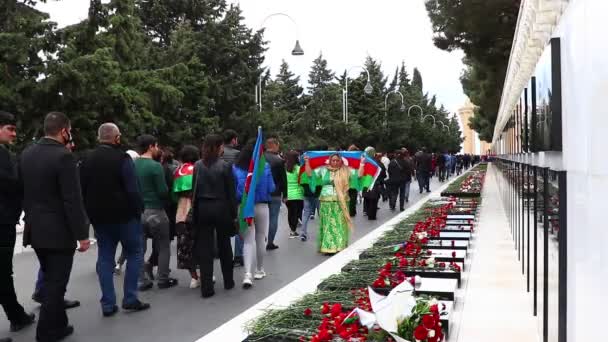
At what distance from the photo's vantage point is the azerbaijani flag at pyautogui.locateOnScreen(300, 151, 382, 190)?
12.2 metres

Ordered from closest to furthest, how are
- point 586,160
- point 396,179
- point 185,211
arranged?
point 586,160 < point 185,211 < point 396,179

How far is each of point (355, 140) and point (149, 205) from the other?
38435 mm

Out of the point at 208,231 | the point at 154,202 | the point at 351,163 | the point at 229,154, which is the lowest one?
the point at 208,231

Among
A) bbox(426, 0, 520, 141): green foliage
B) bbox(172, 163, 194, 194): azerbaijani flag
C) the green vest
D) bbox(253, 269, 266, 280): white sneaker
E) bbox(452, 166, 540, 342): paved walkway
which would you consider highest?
bbox(426, 0, 520, 141): green foliage

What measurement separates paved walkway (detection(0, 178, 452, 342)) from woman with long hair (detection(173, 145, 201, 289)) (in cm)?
30

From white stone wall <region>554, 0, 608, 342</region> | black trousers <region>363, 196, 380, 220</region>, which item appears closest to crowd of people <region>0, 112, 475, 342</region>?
white stone wall <region>554, 0, 608, 342</region>

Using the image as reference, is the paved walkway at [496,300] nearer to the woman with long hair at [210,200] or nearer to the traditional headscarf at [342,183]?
the traditional headscarf at [342,183]

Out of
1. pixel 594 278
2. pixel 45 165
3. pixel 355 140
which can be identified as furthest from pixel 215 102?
pixel 594 278

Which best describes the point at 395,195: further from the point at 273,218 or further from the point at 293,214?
the point at 273,218

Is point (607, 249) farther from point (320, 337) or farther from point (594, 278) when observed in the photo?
point (320, 337)

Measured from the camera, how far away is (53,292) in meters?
6.28

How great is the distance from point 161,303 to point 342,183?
4.68 meters

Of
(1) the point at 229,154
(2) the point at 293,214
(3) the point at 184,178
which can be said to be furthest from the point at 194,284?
(2) the point at 293,214

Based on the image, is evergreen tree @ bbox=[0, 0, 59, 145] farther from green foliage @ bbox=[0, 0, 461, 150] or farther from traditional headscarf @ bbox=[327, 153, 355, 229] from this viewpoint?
traditional headscarf @ bbox=[327, 153, 355, 229]
